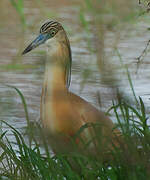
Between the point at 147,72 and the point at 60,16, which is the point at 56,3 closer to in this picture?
the point at 60,16

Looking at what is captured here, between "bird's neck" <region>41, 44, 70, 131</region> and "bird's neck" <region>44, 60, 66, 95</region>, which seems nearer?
"bird's neck" <region>41, 44, 70, 131</region>

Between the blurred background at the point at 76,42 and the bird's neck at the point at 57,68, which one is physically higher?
the blurred background at the point at 76,42

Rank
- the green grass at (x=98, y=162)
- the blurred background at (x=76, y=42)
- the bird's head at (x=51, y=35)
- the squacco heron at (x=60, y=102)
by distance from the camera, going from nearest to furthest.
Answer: the green grass at (x=98, y=162) < the squacco heron at (x=60, y=102) < the bird's head at (x=51, y=35) < the blurred background at (x=76, y=42)

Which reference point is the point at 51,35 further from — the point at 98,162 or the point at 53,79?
the point at 98,162

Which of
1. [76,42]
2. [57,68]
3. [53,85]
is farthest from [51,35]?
[76,42]

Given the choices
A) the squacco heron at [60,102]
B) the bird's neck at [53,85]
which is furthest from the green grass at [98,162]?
the bird's neck at [53,85]

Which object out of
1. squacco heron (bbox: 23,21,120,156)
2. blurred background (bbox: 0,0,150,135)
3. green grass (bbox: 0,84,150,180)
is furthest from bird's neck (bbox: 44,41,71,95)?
green grass (bbox: 0,84,150,180)

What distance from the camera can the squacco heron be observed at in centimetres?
334

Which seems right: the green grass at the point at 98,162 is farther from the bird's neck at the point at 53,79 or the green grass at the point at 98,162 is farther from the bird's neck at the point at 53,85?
the bird's neck at the point at 53,79

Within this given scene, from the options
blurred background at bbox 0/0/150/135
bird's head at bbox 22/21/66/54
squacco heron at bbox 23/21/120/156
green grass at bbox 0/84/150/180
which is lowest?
green grass at bbox 0/84/150/180

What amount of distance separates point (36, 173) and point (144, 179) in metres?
0.53

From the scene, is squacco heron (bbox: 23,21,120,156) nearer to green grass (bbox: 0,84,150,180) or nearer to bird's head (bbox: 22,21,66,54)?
bird's head (bbox: 22,21,66,54)

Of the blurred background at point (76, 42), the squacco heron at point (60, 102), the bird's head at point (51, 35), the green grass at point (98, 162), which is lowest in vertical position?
the green grass at point (98, 162)

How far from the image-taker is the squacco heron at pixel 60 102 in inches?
132
